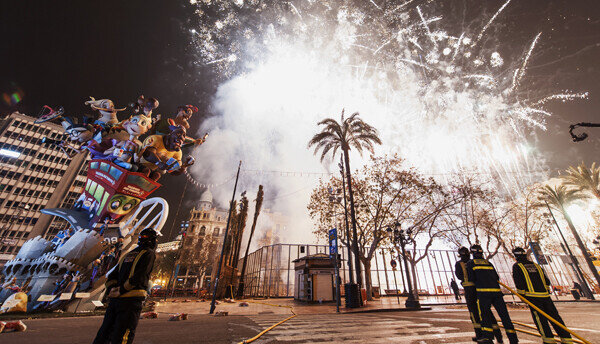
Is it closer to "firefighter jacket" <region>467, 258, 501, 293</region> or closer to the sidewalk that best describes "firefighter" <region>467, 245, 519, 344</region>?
"firefighter jacket" <region>467, 258, 501, 293</region>

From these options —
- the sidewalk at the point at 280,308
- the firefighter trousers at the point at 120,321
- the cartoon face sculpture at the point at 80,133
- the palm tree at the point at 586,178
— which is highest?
the palm tree at the point at 586,178

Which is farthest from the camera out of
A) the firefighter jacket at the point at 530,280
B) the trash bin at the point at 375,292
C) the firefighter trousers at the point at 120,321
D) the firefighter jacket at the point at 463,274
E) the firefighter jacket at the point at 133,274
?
the trash bin at the point at 375,292

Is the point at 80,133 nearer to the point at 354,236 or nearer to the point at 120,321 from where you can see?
the point at 120,321

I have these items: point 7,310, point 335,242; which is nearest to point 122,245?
point 7,310

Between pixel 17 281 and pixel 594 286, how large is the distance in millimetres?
61775

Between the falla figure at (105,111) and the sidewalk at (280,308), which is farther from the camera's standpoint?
the falla figure at (105,111)

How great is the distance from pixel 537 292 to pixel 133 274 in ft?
27.5

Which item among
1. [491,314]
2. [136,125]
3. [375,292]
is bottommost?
[491,314]

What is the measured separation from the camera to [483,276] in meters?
5.92

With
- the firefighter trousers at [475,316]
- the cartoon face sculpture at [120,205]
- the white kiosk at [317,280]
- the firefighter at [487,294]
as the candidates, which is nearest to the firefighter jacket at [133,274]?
the firefighter at [487,294]

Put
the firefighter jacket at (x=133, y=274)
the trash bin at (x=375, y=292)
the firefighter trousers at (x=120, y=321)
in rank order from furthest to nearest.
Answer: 1. the trash bin at (x=375, y=292)
2. the firefighter jacket at (x=133, y=274)
3. the firefighter trousers at (x=120, y=321)

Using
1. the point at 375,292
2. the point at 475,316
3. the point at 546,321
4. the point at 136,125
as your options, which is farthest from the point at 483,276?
the point at 375,292

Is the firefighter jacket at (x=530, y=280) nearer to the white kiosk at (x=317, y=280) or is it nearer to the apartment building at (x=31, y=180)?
the white kiosk at (x=317, y=280)

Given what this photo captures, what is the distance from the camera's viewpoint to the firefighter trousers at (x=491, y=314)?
5.05m
